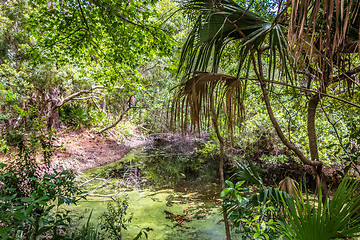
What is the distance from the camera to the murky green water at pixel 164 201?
2744 mm

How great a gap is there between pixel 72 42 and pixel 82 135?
533 centimetres

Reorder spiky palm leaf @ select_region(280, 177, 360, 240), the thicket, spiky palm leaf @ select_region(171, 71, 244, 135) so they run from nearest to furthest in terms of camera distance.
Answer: spiky palm leaf @ select_region(280, 177, 360, 240)
the thicket
spiky palm leaf @ select_region(171, 71, 244, 135)

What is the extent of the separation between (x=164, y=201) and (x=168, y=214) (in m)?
0.51

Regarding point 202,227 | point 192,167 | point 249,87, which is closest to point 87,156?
point 192,167

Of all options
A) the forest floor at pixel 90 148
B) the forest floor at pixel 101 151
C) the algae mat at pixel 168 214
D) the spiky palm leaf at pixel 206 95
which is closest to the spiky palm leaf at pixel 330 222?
the spiky palm leaf at pixel 206 95

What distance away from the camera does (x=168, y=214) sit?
3.24 metres

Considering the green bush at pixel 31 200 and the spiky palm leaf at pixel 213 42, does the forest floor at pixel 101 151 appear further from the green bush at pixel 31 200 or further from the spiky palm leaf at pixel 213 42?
the spiky palm leaf at pixel 213 42

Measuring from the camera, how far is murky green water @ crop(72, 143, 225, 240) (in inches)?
108

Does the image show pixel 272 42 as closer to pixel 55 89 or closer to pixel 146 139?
pixel 55 89

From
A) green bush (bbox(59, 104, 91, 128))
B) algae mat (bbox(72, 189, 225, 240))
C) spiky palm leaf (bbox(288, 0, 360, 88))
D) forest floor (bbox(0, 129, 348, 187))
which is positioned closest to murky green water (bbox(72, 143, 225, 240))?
algae mat (bbox(72, 189, 225, 240))

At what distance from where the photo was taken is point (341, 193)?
3.21 ft

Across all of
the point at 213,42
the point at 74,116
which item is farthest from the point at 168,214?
the point at 74,116

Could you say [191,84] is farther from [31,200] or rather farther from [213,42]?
[31,200]

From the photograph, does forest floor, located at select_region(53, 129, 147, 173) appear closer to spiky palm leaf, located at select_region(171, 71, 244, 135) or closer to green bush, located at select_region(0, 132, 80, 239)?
green bush, located at select_region(0, 132, 80, 239)
